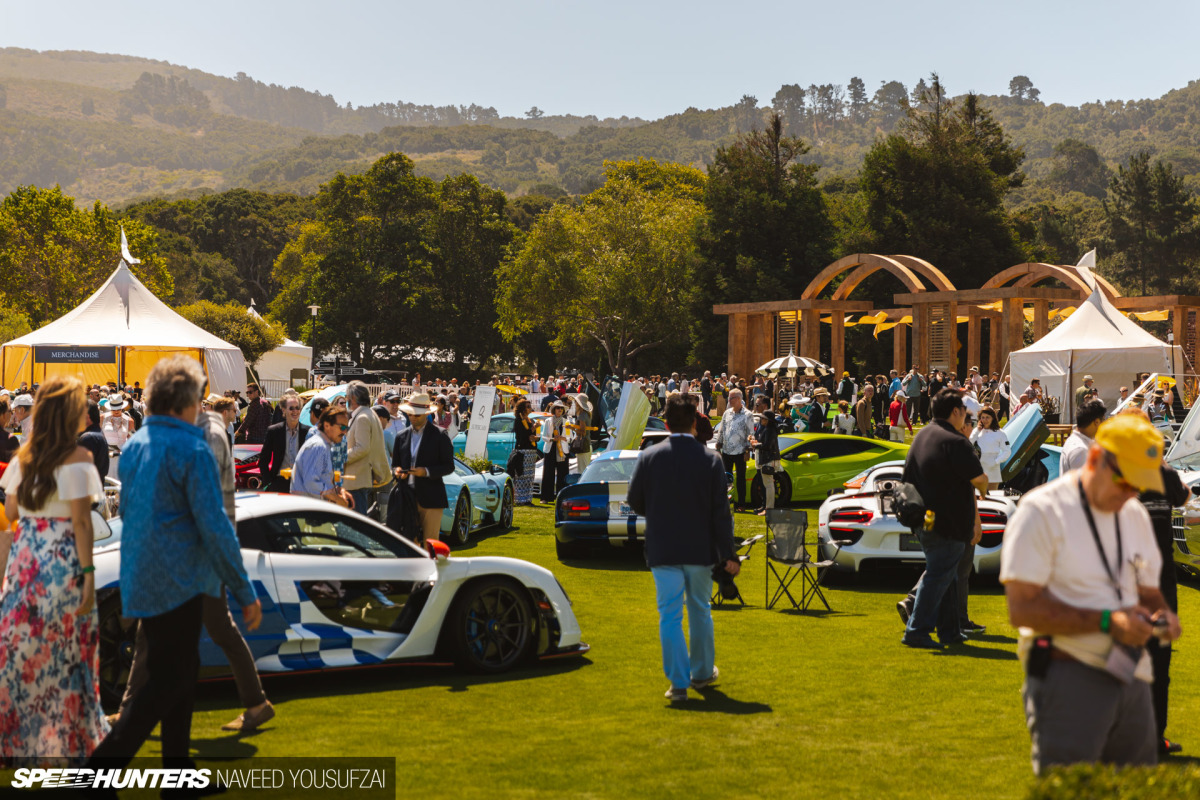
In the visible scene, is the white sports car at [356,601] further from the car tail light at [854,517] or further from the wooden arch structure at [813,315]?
the wooden arch structure at [813,315]

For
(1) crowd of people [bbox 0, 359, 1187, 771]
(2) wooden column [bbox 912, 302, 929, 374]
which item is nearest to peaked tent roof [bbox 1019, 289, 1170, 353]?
(2) wooden column [bbox 912, 302, 929, 374]

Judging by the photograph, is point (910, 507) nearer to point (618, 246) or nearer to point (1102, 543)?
point (1102, 543)

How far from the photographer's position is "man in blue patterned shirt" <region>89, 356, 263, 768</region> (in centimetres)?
479

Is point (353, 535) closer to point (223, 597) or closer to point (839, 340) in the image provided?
point (223, 597)

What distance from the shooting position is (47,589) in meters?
5.00

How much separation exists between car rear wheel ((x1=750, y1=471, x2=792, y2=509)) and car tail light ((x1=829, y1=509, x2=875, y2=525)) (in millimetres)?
6247

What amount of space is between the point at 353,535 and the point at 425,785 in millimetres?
2290

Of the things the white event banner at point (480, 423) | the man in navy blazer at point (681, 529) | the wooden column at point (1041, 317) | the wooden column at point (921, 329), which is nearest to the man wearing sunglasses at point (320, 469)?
the man in navy blazer at point (681, 529)

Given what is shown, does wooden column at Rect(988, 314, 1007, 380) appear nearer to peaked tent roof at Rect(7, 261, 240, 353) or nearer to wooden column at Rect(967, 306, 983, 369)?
wooden column at Rect(967, 306, 983, 369)

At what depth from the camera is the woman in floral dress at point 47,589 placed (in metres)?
5.00

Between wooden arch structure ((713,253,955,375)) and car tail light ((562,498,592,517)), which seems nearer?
car tail light ((562,498,592,517))

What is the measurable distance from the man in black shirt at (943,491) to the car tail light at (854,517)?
309 centimetres

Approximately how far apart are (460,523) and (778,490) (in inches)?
225

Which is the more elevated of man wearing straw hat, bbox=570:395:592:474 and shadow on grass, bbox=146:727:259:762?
man wearing straw hat, bbox=570:395:592:474
